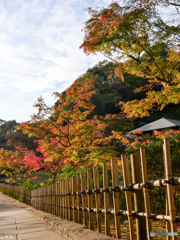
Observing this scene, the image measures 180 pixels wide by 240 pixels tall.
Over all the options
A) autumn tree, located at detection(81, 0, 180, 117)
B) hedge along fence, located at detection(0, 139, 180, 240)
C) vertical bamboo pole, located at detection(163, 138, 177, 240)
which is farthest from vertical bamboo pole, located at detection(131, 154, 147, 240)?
autumn tree, located at detection(81, 0, 180, 117)

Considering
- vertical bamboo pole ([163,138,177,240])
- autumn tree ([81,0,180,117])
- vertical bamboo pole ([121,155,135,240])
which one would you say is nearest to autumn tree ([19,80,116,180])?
autumn tree ([81,0,180,117])

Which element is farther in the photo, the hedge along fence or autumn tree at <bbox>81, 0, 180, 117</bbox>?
autumn tree at <bbox>81, 0, 180, 117</bbox>

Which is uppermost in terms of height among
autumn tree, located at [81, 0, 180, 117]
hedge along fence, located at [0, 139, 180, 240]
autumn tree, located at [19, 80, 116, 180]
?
autumn tree, located at [81, 0, 180, 117]

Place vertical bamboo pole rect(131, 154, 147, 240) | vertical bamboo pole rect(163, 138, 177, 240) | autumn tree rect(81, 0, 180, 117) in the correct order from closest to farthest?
vertical bamboo pole rect(163, 138, 177, 240)
vertical bamboo pole rect(131, 154, 147, 240)
autumn tree rect(81, 0, 180, 117)

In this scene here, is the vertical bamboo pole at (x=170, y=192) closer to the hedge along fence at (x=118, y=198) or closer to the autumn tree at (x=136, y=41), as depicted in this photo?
the hedge along fence at (x=118, y=198)

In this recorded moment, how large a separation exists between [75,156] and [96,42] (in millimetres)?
3833

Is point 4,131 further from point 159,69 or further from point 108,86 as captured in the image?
point 159,69

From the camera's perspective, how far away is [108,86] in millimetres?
39625

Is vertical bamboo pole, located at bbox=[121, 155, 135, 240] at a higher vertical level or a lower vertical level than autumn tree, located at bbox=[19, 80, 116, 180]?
lower

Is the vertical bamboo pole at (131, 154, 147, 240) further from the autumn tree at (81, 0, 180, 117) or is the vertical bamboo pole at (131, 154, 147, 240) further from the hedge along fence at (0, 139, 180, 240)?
the autumn tree at (81, 0, 180, 117)

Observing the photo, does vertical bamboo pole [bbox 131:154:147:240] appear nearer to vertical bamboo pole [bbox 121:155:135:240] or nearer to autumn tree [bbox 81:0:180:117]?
vertical bamboo pole [bbox 121:155:135:240]

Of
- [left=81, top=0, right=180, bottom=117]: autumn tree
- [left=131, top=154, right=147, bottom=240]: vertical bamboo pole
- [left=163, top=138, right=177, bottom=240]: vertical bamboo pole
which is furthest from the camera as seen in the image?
[left=81, top=0, right=180, bottom=117]: autumn tree

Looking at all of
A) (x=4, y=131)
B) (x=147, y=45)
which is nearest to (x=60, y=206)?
(x=147, y=45)

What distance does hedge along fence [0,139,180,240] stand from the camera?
7.71 feet
